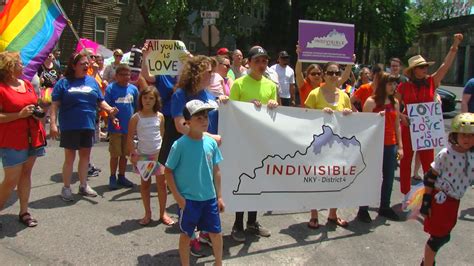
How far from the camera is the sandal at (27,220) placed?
16.5 feet

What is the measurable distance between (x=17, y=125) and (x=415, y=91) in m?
4.88

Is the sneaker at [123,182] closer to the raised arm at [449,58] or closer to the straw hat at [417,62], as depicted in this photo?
the straw hat at [417,62]

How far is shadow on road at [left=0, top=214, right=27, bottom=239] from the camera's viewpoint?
15.8 feet

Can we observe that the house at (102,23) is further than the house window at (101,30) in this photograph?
No

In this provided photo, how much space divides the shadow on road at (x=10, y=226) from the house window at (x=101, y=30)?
25612 millimetres

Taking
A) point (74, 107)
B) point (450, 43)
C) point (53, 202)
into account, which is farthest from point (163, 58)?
point (450, 43)

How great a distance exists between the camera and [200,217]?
12.7ft

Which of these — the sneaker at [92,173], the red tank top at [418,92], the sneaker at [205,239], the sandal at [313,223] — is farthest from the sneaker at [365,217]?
the sneaker at [92,173]

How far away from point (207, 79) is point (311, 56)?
77.9 inches

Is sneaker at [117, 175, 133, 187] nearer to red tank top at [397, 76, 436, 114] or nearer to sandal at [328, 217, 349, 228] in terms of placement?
sandal at [328, 217, 349, 228]

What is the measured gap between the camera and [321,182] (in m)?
5.09

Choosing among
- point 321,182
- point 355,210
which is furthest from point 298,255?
point 355,210

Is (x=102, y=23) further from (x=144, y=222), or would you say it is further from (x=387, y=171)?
(x=387, y=171)

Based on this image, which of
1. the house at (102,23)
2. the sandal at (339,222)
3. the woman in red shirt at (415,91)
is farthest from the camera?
the house at (102,23)
